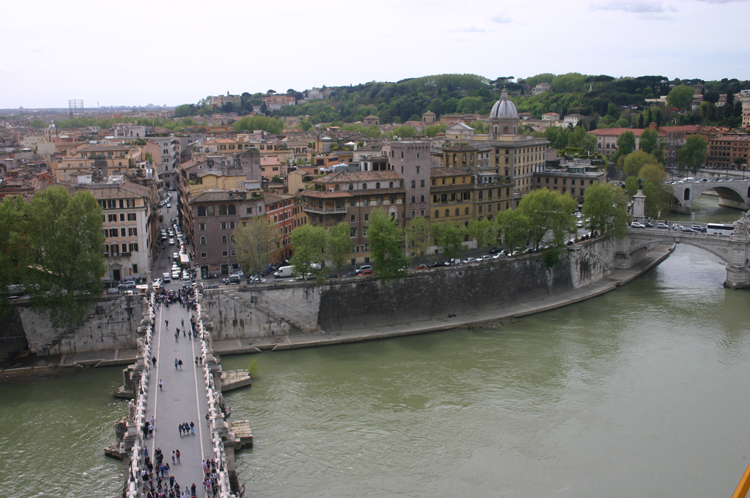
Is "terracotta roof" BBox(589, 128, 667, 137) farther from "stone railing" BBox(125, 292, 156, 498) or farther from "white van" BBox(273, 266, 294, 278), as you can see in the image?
"stone railing" BBox(125, 292, 156, 498)

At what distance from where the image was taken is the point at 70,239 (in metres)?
30.0

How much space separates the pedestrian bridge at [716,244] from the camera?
38688 mm

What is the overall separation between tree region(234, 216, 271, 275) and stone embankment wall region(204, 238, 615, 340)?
245 centimetres

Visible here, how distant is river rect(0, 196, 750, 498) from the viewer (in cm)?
1998

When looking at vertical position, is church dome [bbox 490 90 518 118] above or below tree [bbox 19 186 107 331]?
above

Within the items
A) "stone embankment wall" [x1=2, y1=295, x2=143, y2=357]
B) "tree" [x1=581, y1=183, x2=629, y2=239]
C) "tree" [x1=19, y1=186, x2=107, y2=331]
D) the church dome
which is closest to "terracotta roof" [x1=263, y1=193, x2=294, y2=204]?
"tree" [x1=19, y1=186, x2=107, y2=331]

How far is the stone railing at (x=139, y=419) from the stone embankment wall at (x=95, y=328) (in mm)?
4706

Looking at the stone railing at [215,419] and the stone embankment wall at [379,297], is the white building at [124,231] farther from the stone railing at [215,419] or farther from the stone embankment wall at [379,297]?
the stone railing at [215,419]

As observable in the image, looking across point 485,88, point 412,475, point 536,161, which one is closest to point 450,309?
point 412,475

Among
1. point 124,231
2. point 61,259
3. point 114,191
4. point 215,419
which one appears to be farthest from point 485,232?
point 215,419

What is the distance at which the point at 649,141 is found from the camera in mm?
79938

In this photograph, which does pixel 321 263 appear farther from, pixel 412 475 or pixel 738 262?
pixel 738 262

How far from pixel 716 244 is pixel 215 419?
105ft

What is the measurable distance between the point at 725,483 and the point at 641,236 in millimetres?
25090
